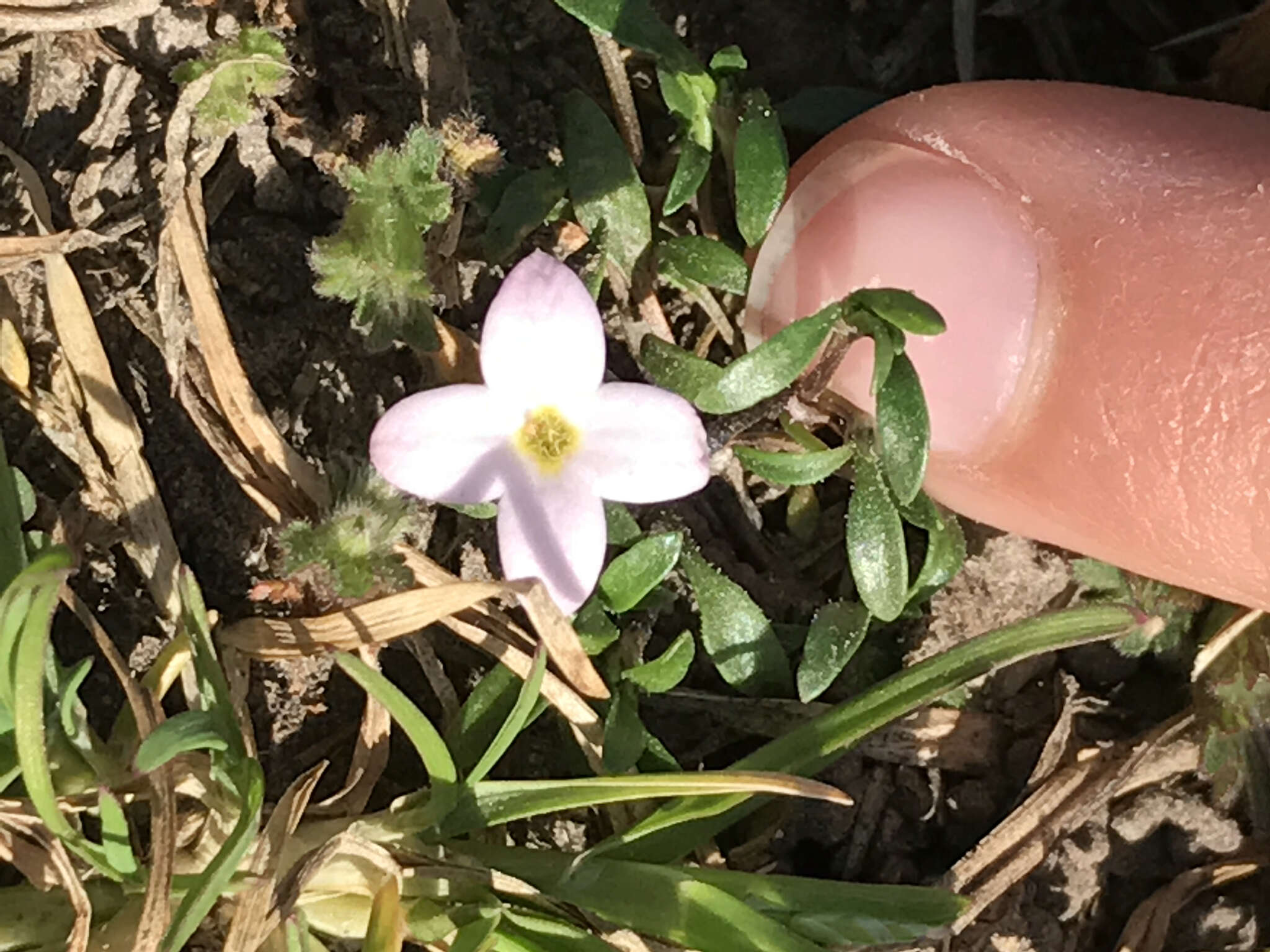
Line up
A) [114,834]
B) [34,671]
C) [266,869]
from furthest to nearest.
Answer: [266,869]
[114,834]
[34,671]

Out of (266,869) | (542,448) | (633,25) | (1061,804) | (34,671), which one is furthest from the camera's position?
(1061,804)

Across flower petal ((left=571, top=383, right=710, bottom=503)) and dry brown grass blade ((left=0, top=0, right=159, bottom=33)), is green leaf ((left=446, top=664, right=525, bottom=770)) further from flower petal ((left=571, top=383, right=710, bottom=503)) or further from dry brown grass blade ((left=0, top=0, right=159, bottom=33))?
dry brown grass blade ((left=0, top=0, right=159, bottom=33))

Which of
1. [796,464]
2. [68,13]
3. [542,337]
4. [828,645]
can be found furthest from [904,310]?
[68,13]

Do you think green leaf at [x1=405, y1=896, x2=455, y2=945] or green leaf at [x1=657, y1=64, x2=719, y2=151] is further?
green leaf at [x1=657, y1=64, x2=719, y2=151]

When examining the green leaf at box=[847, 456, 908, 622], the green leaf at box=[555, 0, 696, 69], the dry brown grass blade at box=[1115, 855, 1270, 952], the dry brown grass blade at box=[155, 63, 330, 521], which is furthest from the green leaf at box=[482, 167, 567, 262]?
the dry brown grass blade at box=[1115, 855, 1270, 952]

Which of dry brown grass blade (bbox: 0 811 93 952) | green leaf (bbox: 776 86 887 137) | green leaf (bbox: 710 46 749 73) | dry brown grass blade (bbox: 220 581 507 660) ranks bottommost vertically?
dry brown grass blade (bbox: 0 811 93 952)

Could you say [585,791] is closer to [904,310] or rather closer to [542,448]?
[542,448]

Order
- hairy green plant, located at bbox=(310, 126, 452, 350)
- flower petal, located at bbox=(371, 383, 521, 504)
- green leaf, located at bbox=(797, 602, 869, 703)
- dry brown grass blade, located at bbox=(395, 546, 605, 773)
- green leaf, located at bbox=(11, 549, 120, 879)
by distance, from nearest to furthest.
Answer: green leaf, located at bbox=(11, 549, 120, 879)
flower petal, located at bbox=(371, 383, 521, 504)
hairy green plant, located at bbox=(310, 126, 452, 350)
dry brown grass blade, located at bbox=(395, 546, 605, 773)
green leaf, located at bbox=(797, 602, 869, 703)

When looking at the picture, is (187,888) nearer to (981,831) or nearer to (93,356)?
(93,356)
